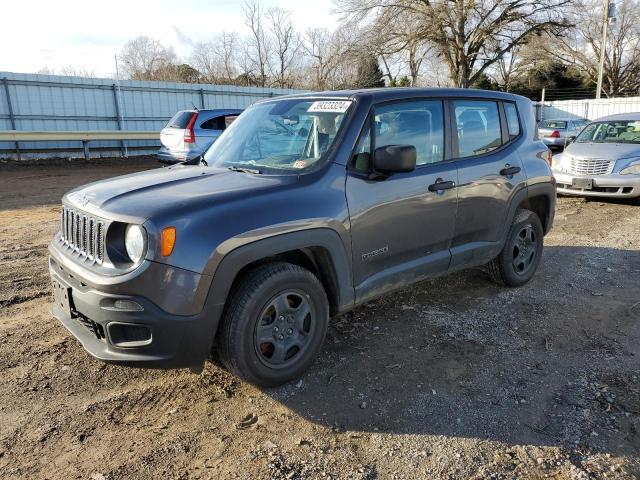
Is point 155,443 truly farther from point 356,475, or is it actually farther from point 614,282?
point 614,282

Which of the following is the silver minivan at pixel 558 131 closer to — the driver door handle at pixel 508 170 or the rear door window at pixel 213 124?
the rear door window at pixel 213 124

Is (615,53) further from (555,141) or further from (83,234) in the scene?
(83,234)

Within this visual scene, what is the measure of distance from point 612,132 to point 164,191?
10.2 metres

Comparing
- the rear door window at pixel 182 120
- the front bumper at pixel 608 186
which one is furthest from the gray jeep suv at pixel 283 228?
the rear door window at pixel 182 120

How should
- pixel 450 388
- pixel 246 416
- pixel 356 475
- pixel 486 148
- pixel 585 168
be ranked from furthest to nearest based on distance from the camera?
pixel 585 168, pixel 486 148, pixel 450 388, pixel 246 416, pixel 356 475

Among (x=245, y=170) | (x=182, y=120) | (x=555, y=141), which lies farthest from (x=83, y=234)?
(x=555, y=141)

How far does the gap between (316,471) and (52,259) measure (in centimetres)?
222

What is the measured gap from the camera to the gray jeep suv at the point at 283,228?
2709mm

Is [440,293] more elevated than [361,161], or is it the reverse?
[361,161]

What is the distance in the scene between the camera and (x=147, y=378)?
338cm

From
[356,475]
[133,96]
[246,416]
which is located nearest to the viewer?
[356,475]

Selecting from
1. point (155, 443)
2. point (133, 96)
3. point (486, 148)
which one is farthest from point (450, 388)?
point (133, 96)

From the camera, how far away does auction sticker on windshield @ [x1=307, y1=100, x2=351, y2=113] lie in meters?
3.58

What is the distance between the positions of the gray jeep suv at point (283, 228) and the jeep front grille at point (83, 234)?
0.04 ft
